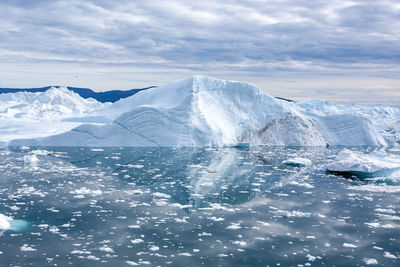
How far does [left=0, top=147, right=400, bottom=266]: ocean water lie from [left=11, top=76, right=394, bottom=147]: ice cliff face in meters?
7.02

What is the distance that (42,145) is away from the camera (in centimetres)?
2058

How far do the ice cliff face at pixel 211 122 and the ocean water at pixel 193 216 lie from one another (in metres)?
7.02

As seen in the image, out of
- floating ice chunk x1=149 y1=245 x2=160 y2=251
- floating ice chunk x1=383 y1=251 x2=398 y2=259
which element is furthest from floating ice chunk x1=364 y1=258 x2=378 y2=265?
floating ice chunk x1=149 y1=245 x2=160 y2=251

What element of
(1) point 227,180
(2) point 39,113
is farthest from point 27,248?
(2) point 39,113

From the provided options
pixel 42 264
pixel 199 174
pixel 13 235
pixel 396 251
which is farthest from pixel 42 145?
pixel 396 251

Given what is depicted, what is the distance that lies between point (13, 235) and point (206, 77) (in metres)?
19.5

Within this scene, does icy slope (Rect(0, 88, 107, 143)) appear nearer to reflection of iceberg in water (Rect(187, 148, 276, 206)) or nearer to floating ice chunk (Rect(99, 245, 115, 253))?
reflection of iceberg in water (Rect(187, 148, 276, 206))

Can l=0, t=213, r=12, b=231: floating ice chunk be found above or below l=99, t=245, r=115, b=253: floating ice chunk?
above

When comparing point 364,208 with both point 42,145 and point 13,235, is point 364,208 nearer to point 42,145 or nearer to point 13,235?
point 13,235

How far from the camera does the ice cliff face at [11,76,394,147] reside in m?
21.0

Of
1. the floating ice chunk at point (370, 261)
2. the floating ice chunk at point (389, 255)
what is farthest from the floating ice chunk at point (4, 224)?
the floating ice chunk at point (389, 255)

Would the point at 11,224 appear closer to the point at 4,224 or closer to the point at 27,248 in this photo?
the point at 4,224

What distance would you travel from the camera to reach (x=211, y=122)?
72.6ft

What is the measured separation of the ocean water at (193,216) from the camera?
5777 millimetres
